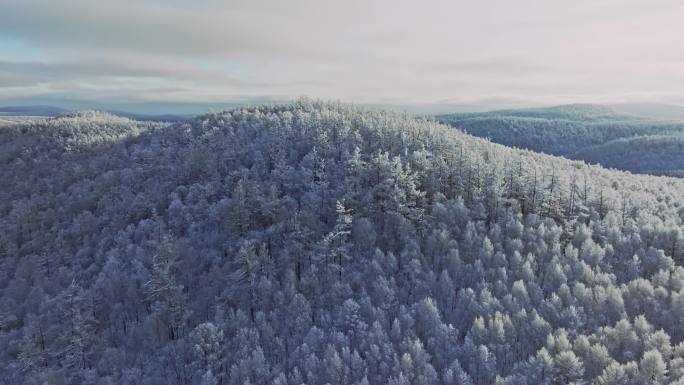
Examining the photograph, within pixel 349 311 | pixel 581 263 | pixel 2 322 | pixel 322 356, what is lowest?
pixel 2 322

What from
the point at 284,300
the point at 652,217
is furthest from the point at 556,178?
the point at 284,300

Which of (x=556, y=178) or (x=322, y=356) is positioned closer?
(x=322, y=356)

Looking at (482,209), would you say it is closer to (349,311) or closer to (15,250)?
(349,311)

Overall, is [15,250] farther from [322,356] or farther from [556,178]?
[556,178]

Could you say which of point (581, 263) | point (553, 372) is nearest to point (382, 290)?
point (553, 372)

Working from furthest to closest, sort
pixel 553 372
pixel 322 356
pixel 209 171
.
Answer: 1. pixel 209 171
2. pixel 322 356
3. pixel 553 372

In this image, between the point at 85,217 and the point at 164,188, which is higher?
the point at 164,188

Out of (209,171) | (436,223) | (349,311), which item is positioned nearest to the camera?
(349,311)
